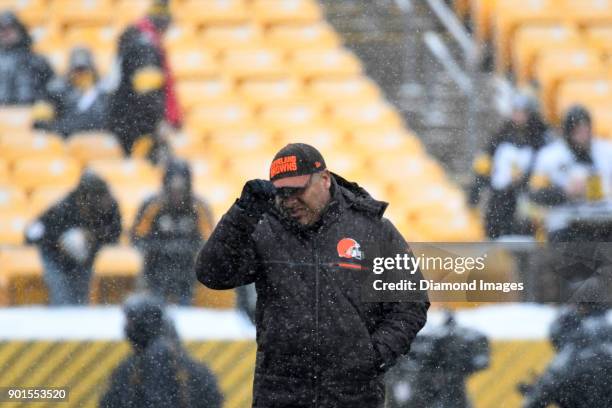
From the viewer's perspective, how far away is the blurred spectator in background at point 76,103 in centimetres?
490

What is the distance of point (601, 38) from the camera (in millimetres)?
4664

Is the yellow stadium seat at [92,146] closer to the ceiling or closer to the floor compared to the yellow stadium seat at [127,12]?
closer to the floor

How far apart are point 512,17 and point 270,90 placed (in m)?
0.97

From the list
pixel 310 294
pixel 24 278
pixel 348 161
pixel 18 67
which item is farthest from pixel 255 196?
pixel 18 67

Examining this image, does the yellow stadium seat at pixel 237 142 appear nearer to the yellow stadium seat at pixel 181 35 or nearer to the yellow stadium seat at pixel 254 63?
the yellow stadium seat at pixel 254 63

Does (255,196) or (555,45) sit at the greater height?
(555,45)

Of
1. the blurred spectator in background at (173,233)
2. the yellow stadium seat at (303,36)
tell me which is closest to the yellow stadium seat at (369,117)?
the yellow stadium seat at (303,36)

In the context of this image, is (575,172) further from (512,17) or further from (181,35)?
(181,35)

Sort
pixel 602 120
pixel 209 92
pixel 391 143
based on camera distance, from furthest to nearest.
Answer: pixel 209 92, pixel 391 143, pixel 602 120

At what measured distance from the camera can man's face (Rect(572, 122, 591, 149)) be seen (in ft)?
15.3

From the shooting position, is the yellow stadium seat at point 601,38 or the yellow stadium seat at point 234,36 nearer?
the yellow stadium seat at point 601,38

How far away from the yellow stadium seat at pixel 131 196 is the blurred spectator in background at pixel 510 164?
1270 mm

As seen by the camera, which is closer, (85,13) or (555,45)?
(555,45)

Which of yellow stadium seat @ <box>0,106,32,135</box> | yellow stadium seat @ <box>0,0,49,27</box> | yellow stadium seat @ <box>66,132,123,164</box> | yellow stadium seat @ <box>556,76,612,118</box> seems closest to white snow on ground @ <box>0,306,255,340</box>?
yellow stadium seat @ <box>66,132,123,164</box>
